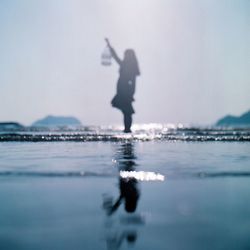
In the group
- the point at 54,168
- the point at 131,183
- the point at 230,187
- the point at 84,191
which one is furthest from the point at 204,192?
the point at 54,168

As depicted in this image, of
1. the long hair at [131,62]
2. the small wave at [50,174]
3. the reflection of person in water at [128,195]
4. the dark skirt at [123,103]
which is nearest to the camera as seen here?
the reflection of person in water at [128,195]

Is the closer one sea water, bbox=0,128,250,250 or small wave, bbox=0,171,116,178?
sea water, bbox=0,128,250,250

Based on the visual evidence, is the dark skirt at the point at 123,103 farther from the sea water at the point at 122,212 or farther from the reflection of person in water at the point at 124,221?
the reflection of person in water at the point at 124,221

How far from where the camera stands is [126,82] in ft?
139

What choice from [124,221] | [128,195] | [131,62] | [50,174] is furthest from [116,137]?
[124,221]

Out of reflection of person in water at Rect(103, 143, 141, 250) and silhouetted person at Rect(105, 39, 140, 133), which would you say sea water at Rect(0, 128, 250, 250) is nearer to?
reflection of person in water at Rect(103, 143, 141, 250)

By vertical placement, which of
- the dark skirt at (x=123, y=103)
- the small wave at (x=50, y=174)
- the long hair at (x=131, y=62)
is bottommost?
the small wave at (x=50, y=174)

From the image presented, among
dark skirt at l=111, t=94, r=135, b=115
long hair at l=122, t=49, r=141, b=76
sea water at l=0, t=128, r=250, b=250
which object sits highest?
long hair at l=122, t=49, r=141, b=76

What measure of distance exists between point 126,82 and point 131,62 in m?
2.39

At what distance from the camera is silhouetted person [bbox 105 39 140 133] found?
4159 centimetres

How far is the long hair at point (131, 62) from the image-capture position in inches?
1628

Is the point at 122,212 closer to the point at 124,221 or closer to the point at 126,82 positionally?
the point at 124,221

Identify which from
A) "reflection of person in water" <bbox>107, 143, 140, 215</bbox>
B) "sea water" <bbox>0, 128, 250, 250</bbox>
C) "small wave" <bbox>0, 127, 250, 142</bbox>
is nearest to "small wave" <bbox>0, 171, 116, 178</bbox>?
"sea water" <bbox>0, 128, 250, 250</bbox>

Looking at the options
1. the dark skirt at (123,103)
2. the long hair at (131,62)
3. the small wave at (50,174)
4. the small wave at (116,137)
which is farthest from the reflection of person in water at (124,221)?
the dark skirt at (123,103)
